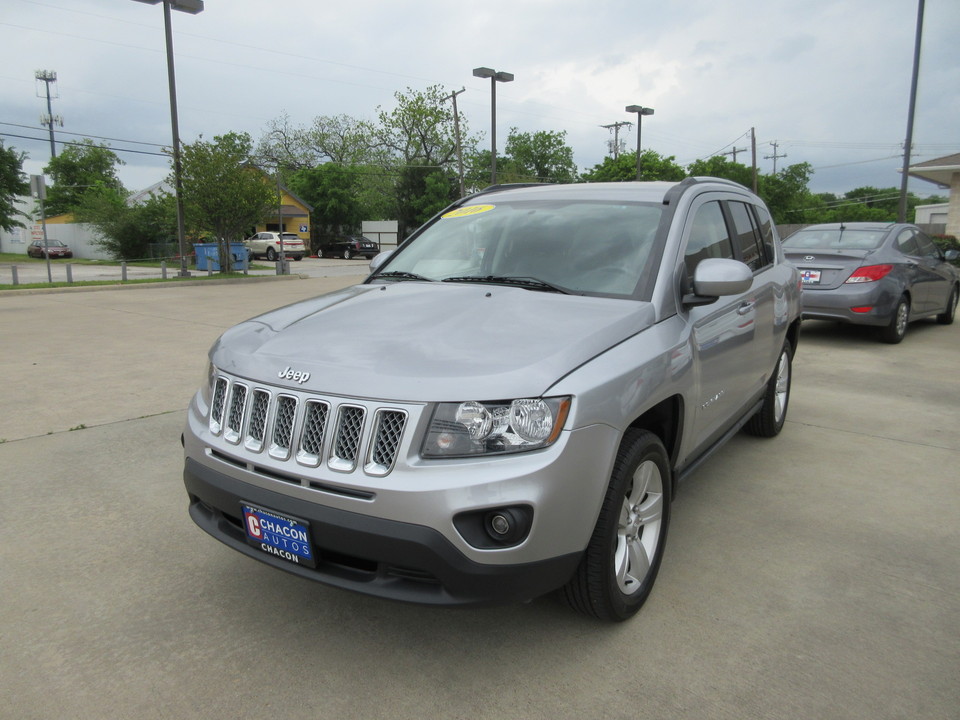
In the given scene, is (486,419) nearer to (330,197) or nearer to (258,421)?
(258,421)

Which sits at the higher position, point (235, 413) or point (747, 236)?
point (747, 236)

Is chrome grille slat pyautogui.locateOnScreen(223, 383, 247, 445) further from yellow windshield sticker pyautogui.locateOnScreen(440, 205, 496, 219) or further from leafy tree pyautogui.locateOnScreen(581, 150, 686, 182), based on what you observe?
leafy tree pyautogui.locateOnScreen(581, 150, 686, 182)

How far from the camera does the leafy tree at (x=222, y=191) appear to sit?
23.3 m

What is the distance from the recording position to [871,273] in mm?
8852

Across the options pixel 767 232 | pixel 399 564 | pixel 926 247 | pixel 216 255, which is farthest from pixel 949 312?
pixel 216 255

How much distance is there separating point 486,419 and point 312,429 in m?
0.60

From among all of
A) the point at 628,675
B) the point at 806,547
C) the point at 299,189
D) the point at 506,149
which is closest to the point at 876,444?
the point at 806,547

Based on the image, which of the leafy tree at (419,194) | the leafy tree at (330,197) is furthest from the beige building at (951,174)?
the leafy tree at (330,197)

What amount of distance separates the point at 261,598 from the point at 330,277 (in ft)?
78.1

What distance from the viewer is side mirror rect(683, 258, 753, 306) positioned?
303 cm

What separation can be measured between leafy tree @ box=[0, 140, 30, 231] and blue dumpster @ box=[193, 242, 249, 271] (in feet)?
63.3

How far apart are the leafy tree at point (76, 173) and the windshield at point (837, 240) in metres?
66.1

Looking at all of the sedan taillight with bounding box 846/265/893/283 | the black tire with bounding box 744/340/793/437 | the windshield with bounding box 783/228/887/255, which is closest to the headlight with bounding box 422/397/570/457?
the black tire with bounding box 744/340/793/437

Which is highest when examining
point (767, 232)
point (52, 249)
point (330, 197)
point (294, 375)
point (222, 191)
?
point (330, 197)
